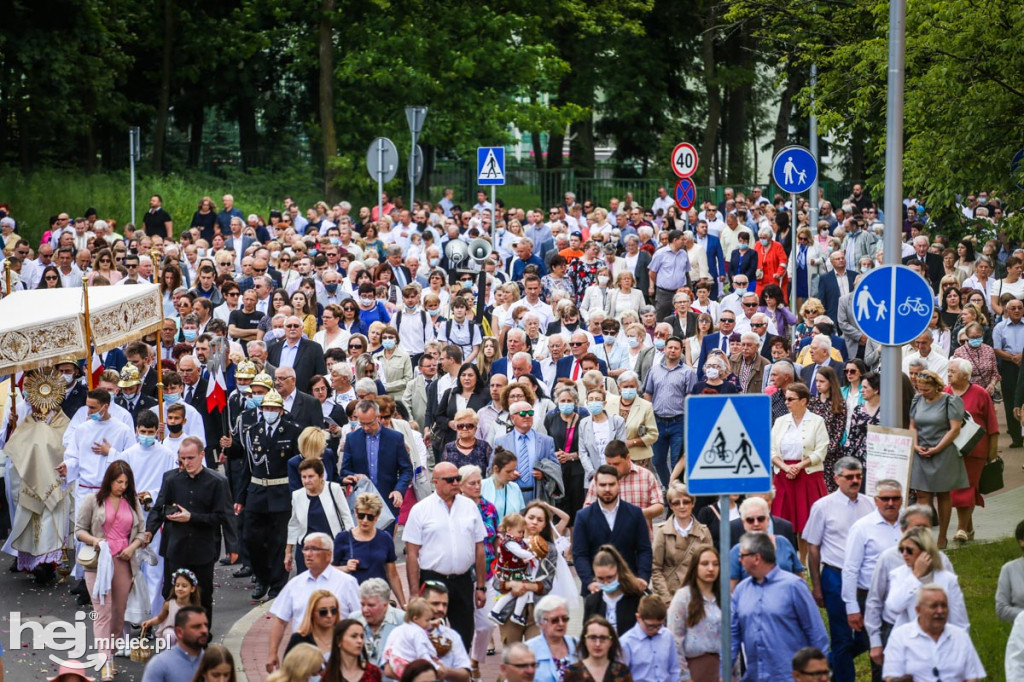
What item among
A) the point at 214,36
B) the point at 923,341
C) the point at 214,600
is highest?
the point at 214,36

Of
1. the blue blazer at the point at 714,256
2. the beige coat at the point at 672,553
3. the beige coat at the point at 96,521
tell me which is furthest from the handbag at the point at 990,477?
the blue blazer at the point at 714,256

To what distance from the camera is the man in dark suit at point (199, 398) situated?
56.0 ft

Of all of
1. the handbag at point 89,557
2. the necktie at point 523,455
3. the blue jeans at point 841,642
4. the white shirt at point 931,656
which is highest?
the necktie at point 523,455

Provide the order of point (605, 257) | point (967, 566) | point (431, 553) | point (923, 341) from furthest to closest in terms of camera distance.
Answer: point (605, 257), point (923, 341), point (967, 566), point (431, 553)

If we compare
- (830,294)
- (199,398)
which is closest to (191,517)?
(199,398)

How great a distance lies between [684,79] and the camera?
57062 millimetres

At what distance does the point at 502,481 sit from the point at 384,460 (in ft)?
5.55

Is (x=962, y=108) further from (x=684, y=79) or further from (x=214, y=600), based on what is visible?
(x=684, y=79)

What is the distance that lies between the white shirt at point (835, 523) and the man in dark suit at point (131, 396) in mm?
7156

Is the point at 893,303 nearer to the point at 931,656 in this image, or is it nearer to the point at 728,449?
the point at 728,449

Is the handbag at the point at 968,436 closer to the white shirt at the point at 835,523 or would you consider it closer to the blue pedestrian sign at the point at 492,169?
the white shirt at the point at 835,523

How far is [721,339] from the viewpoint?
60.2 feet

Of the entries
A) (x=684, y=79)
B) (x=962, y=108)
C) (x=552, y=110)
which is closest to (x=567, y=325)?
(x=962, y=108)

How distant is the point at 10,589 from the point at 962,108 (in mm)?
11340
